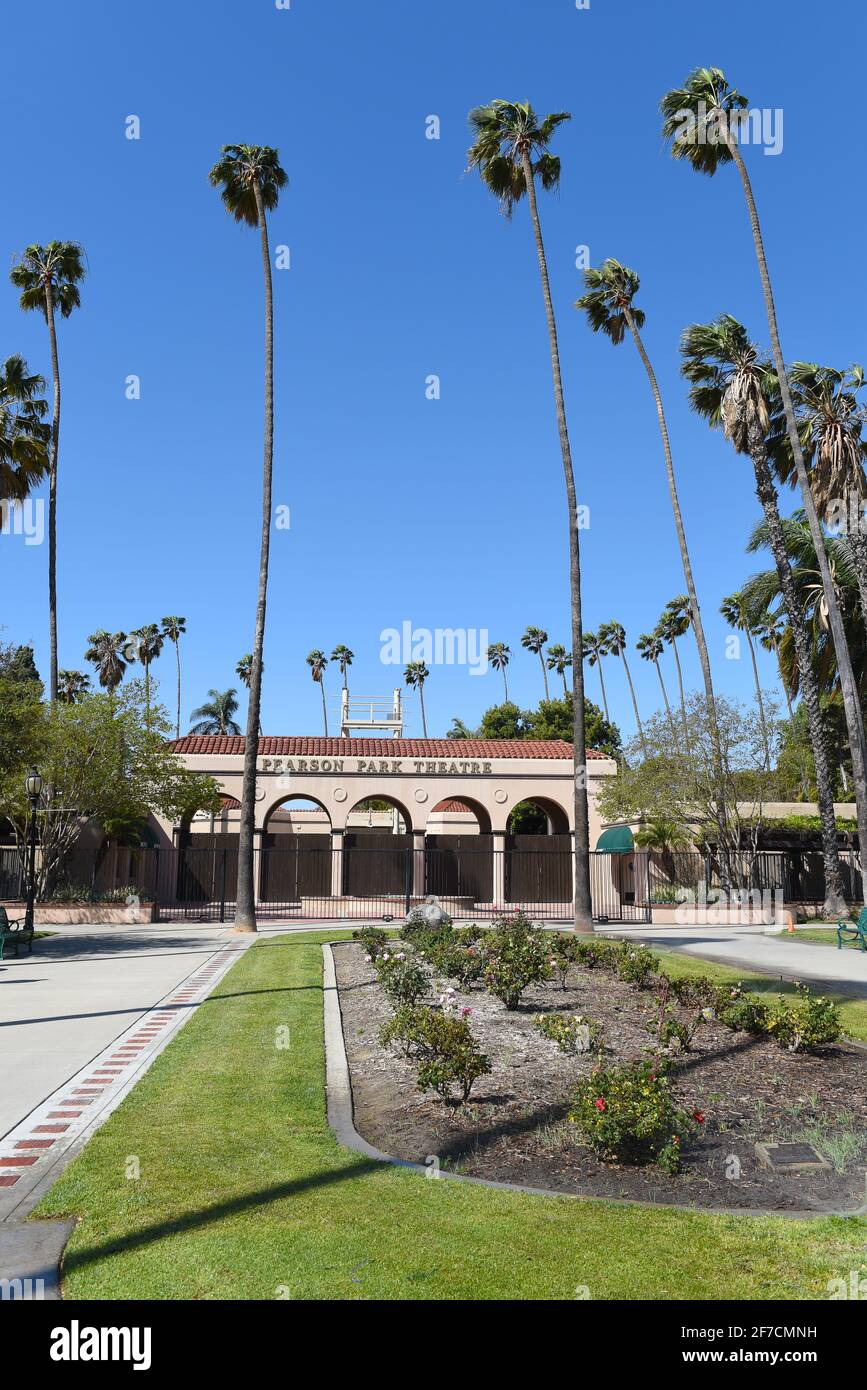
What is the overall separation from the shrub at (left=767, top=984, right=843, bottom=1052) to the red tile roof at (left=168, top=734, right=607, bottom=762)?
90.6ft

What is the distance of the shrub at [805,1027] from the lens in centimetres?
866

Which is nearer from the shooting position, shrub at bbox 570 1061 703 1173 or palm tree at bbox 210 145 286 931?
shrub at bbox 570 1061 703 1173

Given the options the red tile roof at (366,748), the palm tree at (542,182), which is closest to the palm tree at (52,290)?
the red tile roof at (366,748)

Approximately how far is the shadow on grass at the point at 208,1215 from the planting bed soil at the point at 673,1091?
2.02ft

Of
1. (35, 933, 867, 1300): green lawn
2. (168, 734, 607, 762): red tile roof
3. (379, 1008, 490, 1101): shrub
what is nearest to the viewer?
(35, 933, 867, 1300): green lawn

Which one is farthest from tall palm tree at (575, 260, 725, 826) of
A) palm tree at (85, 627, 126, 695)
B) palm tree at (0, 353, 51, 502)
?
palm tree at (85, 627, 126, 695)

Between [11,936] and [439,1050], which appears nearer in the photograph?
[439,1050]

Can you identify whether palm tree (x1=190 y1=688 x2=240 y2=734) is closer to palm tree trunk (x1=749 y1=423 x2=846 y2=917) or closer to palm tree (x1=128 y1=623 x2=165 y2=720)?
palm tree (x1=128 y1=623 x2=165 y2=720)

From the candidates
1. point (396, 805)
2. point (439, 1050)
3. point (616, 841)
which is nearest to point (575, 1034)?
point (439, 1050)

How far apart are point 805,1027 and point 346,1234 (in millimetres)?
5553

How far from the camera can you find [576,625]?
76.6 feet

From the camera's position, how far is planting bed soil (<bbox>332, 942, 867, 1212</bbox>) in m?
5.67

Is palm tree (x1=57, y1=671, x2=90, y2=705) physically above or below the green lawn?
above

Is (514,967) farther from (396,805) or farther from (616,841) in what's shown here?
(396,805)
